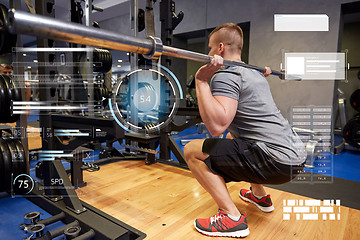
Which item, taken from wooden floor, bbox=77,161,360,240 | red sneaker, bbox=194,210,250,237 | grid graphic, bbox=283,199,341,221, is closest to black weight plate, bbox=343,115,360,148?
grid graphic, bbox=283,199,341,221

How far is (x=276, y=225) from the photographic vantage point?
4.94 feet

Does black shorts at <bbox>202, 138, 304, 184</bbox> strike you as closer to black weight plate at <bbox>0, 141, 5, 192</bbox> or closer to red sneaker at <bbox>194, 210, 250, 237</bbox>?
red sneaker at <bbox>194, 210, 250, 237</bbox>

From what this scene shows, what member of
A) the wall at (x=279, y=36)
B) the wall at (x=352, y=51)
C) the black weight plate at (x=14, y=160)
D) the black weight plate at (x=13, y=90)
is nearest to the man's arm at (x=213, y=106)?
the black weight plate at (x=13, y=90)

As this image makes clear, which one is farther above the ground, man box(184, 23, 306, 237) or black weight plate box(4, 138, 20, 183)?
man box(184, 23, 306, 237)

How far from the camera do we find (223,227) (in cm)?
138

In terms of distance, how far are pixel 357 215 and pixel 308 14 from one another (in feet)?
12.8

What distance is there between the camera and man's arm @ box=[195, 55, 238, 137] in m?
1.23

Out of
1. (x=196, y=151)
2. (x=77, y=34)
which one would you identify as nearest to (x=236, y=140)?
(x=196, y=151)

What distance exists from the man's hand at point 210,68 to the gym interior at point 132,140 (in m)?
0.09

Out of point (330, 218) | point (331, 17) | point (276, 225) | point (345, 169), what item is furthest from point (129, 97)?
point (331, 17)

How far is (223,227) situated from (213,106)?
0.76 meters

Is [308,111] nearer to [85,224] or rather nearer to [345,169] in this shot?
[345,169]

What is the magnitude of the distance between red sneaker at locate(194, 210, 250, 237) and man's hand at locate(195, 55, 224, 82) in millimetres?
855

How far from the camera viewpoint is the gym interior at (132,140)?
1386 millimetres
